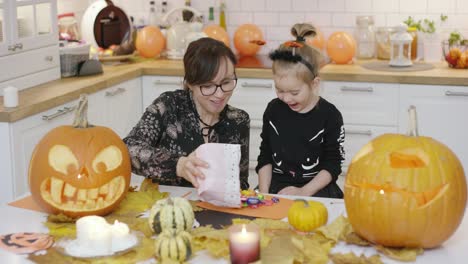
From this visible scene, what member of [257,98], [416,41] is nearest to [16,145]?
[257,98]

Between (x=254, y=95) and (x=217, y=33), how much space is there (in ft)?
1.97

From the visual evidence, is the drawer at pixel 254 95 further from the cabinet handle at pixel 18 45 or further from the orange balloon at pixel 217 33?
the cabinet handle at pixel 18 45

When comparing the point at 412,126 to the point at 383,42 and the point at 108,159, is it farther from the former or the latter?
the point at 383,42

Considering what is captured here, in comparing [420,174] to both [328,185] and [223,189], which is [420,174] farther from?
[328,185]

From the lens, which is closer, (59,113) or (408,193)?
(408,193)

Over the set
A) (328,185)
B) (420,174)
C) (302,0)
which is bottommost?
(328,185)

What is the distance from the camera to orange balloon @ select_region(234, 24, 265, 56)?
4.86 m

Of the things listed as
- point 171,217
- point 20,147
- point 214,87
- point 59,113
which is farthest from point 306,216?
point 59,113

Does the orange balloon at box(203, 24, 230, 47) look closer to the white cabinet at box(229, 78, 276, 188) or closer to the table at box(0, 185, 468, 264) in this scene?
the white cabinet at box(229, 78, 276, 188)

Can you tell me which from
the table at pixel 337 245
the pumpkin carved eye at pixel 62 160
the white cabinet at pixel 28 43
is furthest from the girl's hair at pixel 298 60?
the white cabinet at pixel 28 43

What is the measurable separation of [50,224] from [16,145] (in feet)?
4.29

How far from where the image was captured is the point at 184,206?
205 cm

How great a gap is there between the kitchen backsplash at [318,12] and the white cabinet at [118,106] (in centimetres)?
84

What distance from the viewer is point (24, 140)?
136 inches
